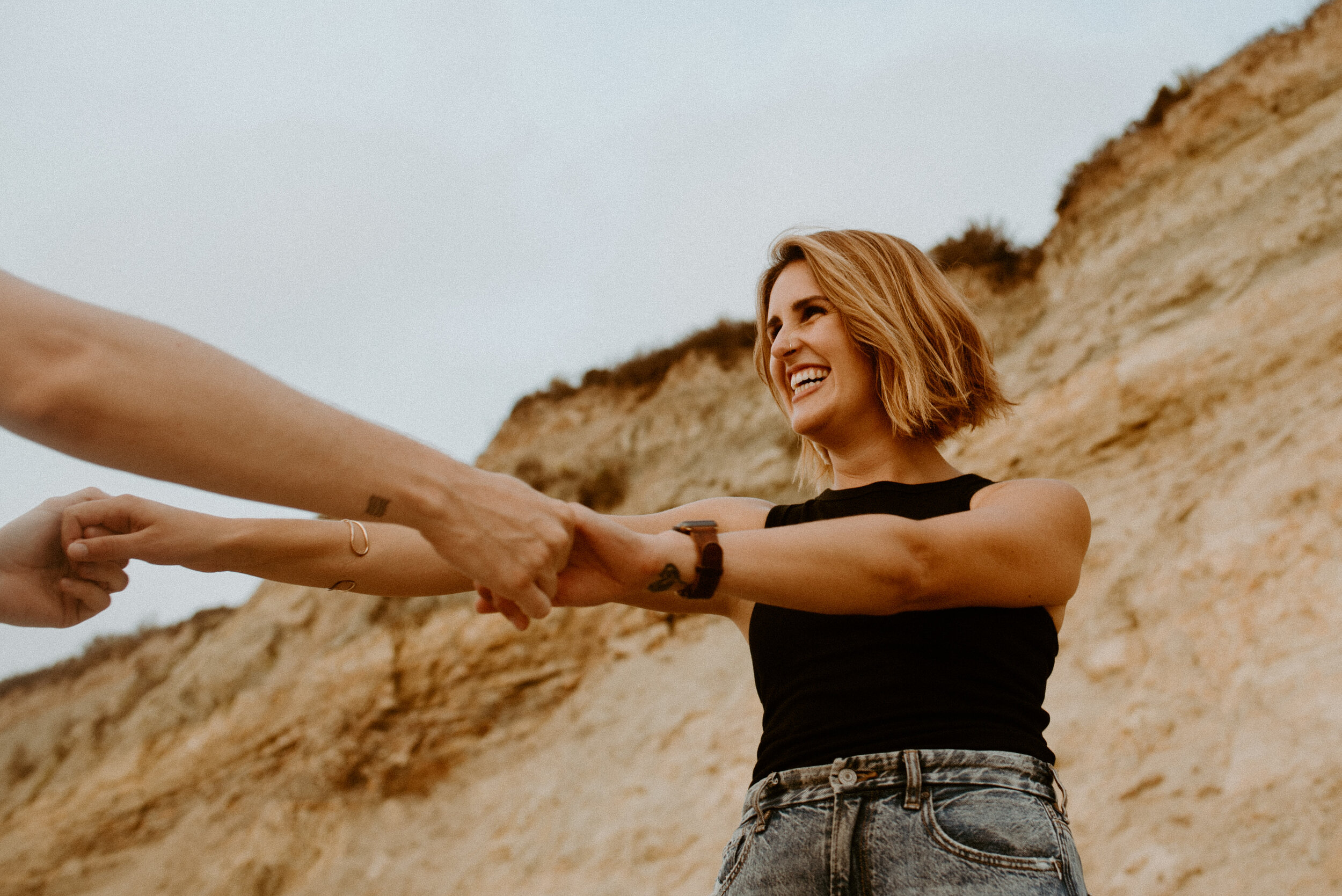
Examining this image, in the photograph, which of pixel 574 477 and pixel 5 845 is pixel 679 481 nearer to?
pixel 574 477

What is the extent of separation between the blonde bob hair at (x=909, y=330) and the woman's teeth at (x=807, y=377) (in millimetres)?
131

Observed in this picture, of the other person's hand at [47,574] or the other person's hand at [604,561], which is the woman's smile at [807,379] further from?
the other person's hand at [47,574]

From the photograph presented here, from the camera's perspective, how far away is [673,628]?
8.53 metres

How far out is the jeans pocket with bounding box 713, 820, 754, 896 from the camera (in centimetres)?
206

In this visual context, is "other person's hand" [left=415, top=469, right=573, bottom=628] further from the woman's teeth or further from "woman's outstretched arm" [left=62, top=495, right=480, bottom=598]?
the woman's teeth

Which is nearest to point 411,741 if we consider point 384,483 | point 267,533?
point 267,533

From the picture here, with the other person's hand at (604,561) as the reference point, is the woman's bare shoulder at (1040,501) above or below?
above

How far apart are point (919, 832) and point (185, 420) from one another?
1.51m

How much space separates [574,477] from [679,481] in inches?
Result: 57.0

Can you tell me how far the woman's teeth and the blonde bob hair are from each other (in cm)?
13

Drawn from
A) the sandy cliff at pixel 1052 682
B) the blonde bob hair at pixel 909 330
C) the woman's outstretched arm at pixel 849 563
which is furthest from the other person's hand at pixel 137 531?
the sandy cliff at pixel 1052 682

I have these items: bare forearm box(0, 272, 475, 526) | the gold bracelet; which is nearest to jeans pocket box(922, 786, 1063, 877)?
bare forearm box(0, 272, 475, 526)

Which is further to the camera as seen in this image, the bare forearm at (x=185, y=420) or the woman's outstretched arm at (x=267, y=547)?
the woman's outstretched arm at (x=267, y=547)

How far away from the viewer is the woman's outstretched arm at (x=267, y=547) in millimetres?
2215
